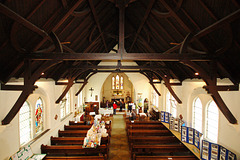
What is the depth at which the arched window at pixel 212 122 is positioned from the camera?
19.3ft

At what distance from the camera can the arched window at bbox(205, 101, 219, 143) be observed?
5.89 metres

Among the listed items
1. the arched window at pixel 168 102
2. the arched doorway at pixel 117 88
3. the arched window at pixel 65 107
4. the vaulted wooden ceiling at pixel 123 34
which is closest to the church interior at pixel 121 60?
the vaulted wooden ceiling at pixel 123 34

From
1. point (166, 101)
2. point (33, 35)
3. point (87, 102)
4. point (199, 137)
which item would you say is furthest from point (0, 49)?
point (87, 102)

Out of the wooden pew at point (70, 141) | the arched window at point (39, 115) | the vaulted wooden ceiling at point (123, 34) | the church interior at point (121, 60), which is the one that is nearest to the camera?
the vaulted wooden ceiling at point (123, 34)

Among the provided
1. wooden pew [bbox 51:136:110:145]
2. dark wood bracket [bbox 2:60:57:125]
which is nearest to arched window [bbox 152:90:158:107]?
wooden pew [bbox 51:136:110:145]

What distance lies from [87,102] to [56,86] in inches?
286

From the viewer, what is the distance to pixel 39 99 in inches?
298

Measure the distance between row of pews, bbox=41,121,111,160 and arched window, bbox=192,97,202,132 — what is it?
4.39 metres

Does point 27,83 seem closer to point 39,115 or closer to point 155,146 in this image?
point 39,115

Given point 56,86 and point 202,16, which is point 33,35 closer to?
point 202,16

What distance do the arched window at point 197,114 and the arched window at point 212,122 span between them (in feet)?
1.72

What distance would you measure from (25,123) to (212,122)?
7.94 metres

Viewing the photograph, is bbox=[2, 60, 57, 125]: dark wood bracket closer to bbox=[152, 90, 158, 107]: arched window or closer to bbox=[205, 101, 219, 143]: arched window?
bbox=[205, 101, 219, 143]: arched window

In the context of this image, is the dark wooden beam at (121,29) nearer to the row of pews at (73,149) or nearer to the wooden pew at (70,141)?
the row of pews at (73,149)
